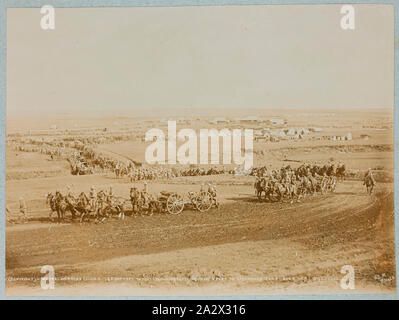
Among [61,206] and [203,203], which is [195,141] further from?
[61,206]

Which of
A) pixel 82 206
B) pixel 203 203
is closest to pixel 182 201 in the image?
pixel 203 203

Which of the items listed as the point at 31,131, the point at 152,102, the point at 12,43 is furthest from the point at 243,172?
the point at 12,43

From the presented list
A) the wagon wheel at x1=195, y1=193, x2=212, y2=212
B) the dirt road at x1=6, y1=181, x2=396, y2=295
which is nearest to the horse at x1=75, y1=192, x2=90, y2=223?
the dirt road at x1=6, y1=181, x2=396, y2=295

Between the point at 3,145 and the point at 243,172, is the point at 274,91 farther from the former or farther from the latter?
the point at 3,145

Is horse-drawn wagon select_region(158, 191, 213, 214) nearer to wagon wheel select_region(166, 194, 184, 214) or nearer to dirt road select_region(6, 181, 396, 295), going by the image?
wagon wheel select_region(166, 194, 184, 214)

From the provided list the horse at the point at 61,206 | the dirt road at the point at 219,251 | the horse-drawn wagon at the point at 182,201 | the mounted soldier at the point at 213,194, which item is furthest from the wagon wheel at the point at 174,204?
the horse at the point at 61,206

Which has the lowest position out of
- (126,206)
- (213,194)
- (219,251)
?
(219,251)
